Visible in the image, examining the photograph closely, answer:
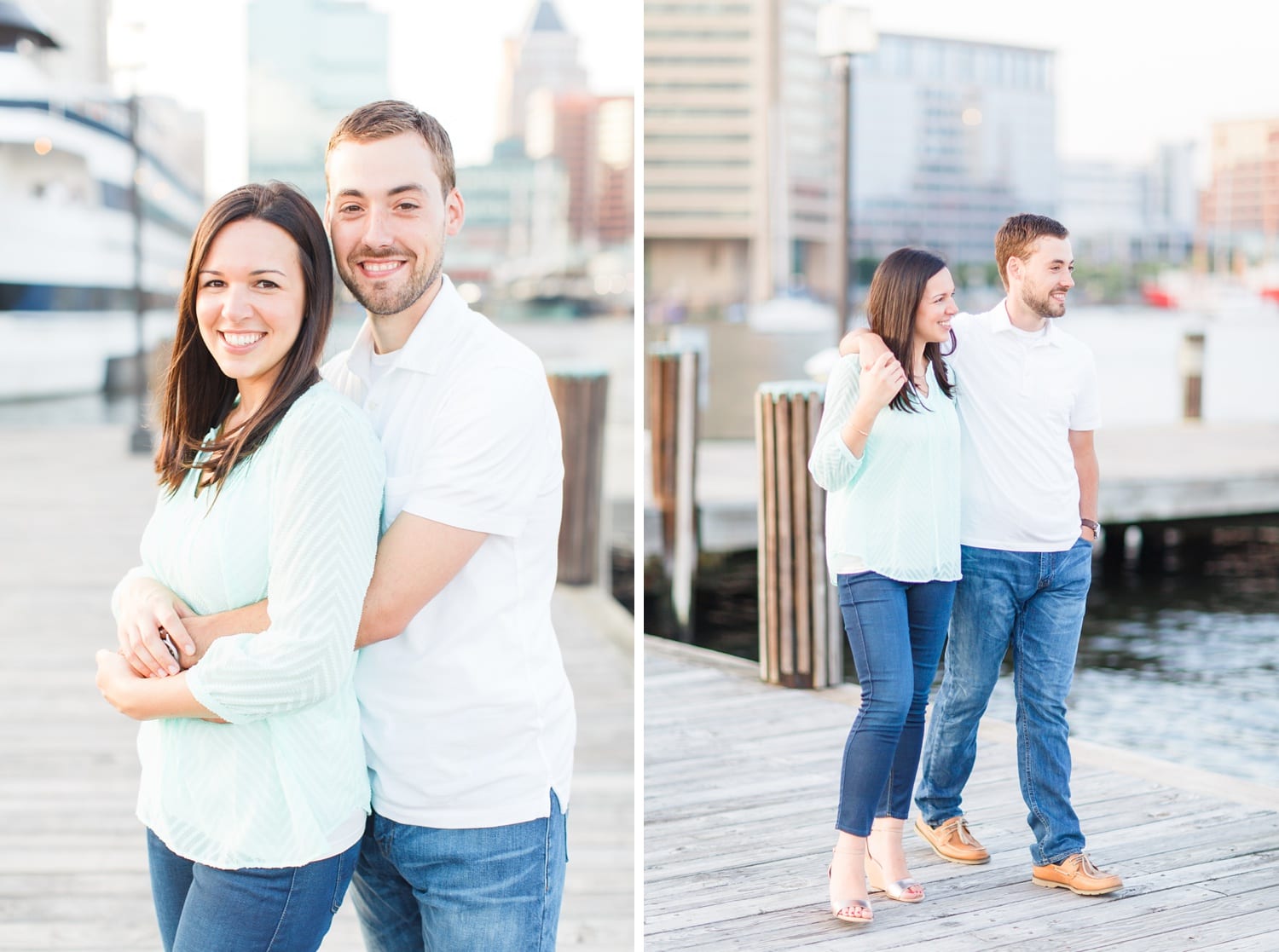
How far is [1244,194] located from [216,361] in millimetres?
134402

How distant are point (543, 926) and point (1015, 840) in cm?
236

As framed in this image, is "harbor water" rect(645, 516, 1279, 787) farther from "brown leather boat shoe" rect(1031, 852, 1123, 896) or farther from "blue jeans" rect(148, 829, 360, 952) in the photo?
"blue jeans" rect(148, 829, 360, 952)

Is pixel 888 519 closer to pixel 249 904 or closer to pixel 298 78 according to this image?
pixel 249 904

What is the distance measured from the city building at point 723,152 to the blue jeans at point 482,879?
10672 centimetres

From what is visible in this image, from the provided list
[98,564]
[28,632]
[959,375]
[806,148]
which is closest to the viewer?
[959,375]

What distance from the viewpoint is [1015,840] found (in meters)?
3.83

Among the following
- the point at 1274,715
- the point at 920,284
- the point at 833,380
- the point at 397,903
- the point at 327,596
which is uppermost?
the point at 920,284

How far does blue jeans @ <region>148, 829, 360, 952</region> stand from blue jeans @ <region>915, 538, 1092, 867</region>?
2.13 meters

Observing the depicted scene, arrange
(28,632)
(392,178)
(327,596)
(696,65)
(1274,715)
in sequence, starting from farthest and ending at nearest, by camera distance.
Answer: (696,65)
(1274,715)
(28,632)
(392,178)
(327,596)

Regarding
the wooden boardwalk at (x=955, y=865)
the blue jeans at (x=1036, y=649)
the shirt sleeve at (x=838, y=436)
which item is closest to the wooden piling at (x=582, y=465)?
the wooden boardwalk at (x=955, y=865)

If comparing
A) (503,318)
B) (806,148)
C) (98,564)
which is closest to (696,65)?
(806,148)

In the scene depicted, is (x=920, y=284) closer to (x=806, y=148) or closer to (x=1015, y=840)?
(x=1015, y=840)

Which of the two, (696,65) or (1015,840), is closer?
(1015,840)

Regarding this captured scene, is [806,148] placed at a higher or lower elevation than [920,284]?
higher
